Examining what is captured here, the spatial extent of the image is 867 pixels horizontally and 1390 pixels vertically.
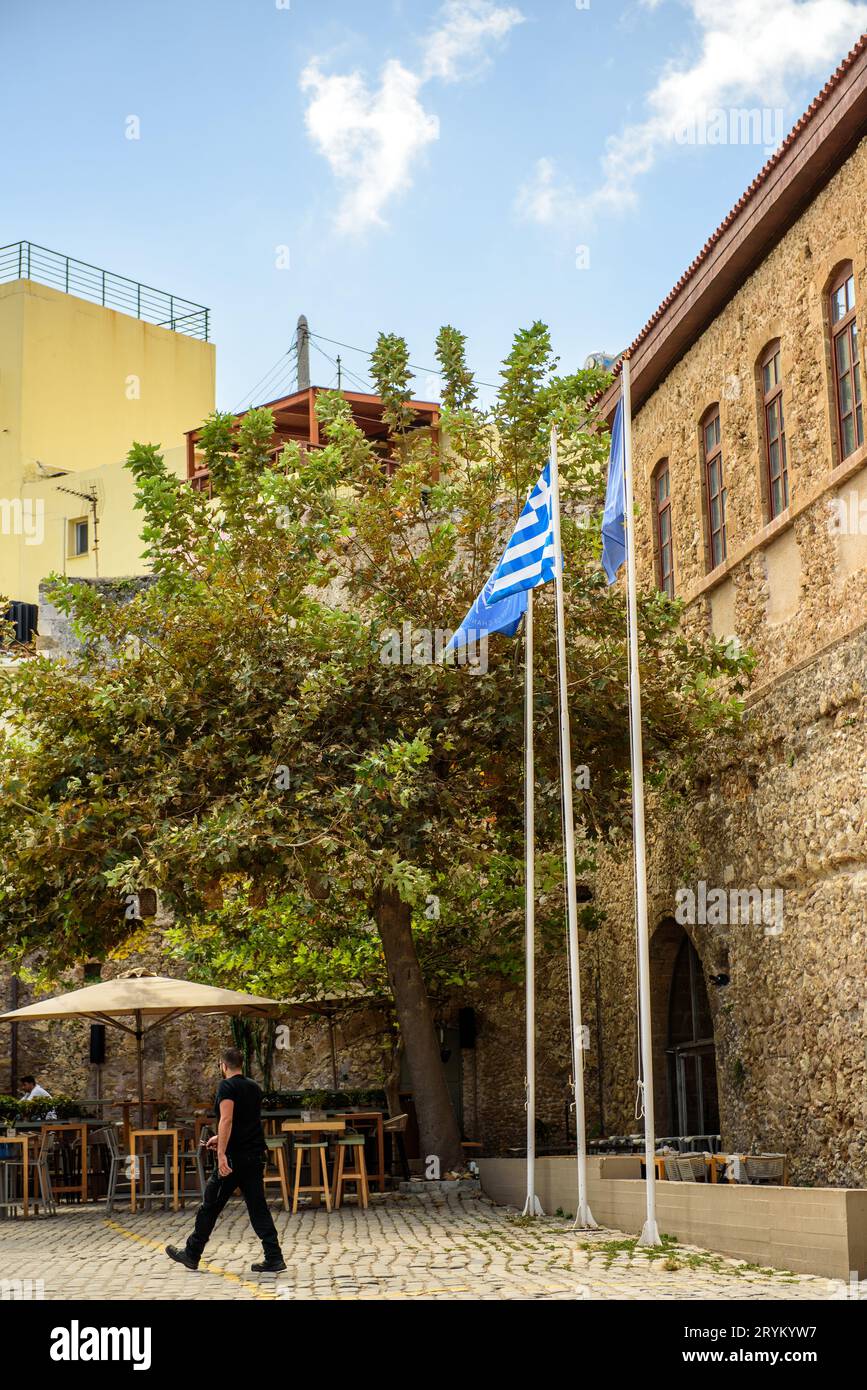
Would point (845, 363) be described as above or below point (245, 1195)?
above

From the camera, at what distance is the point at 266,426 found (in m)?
20.1

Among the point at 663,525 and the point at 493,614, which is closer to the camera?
the point at 493,614

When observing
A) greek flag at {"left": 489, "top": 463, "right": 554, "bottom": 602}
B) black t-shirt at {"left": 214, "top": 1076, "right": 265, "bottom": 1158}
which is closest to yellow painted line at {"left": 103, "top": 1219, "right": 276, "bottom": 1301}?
black t-shirt at {"left": 214, "top": 1076, "right": 265, "bottom": 1158}

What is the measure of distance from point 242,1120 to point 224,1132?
0.55ft

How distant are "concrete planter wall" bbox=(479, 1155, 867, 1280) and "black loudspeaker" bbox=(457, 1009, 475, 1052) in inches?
427

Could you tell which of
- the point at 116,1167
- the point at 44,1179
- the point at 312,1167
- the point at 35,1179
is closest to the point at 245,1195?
the point at 312,1167

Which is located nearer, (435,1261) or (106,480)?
(435,1261)

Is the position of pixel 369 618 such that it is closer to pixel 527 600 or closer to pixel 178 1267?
pixel 527 600

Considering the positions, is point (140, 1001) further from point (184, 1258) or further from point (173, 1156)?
point (184, 1258)

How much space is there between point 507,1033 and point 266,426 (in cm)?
1067

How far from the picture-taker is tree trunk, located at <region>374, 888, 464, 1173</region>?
18.0 metres

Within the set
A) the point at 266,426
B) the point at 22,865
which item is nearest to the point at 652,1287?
the point at 22,865

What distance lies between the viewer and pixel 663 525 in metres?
20.5

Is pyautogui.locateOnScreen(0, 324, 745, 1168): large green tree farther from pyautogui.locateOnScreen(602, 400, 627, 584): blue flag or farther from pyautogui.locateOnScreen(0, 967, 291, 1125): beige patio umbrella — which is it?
pyautogui.locateOnScreen(602, 400, 627, 584): blue flag
